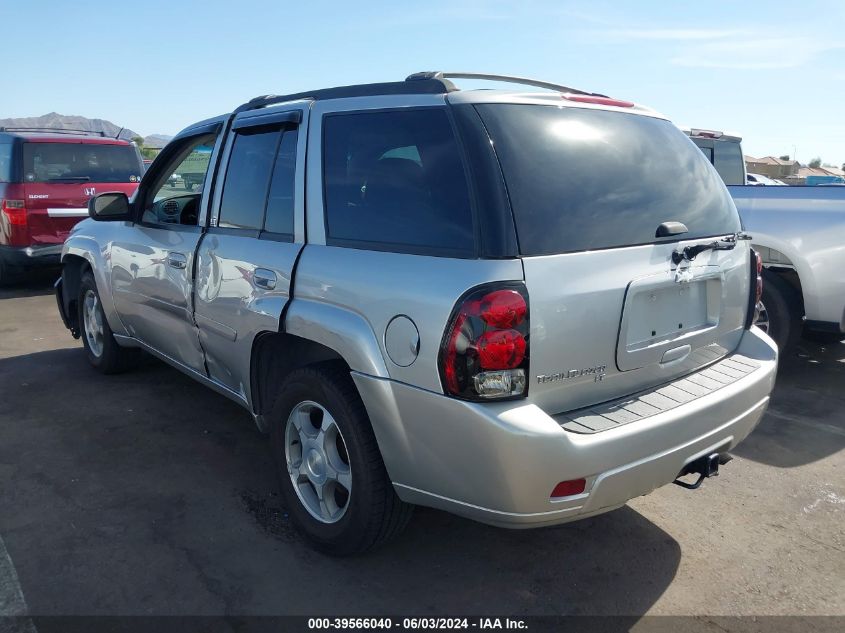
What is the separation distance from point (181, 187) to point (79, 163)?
213 inches

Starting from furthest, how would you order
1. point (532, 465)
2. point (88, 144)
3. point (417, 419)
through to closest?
point (88, 144)
point (417, 419)
point (532, 465)

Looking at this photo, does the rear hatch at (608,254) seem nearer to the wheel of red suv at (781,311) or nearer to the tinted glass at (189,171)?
the tinted glass at (189,171)

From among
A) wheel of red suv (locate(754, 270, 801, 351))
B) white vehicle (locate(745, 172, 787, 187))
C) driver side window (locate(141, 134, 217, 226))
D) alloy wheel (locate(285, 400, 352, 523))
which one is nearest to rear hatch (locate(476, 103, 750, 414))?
alloy wheel (locate(285, 400, 352, 523))

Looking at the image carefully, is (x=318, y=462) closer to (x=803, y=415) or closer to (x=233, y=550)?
(x=233, y=550)

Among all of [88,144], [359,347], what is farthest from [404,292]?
[88,144]

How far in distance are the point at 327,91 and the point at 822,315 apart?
4107mm

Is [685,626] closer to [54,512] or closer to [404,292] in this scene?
[404,292]

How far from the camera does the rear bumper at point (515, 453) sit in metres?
2.32

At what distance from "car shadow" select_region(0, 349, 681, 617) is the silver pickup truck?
9.21ft

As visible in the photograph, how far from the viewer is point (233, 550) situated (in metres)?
3.12

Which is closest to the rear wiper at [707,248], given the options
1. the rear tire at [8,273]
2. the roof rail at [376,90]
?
the roof rail at [376,90]

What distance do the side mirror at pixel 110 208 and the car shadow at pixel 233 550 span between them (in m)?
1.41

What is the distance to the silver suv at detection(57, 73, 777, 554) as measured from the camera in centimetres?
239

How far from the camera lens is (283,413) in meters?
3.17
